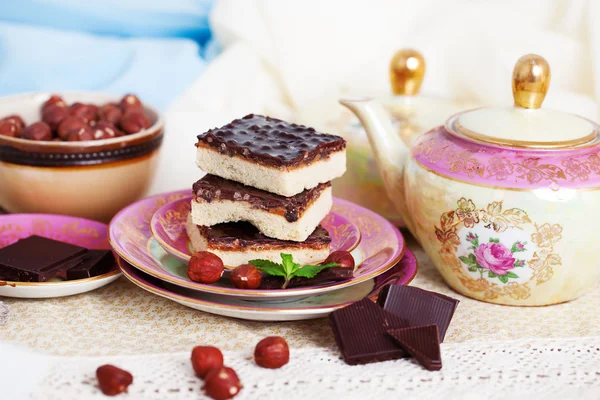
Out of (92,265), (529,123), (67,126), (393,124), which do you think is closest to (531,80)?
(529,123)

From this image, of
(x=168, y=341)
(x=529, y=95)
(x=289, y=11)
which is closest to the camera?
(x=168, y=341)

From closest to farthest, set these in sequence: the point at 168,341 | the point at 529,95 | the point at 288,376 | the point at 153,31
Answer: the point at 288,376, the point at 168,341, the point at 529,95, the point at 153,31

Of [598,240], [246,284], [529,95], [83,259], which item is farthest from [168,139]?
[598,240]

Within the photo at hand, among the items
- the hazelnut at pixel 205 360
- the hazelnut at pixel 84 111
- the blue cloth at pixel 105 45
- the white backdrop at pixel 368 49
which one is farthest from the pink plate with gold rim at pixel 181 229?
the blue cloth at pixel 105 45

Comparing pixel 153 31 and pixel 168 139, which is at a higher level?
pixel 153 31

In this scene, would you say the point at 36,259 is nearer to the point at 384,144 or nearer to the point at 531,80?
the point at 384,144

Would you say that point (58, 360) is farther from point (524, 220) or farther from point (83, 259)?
point (524, 220)

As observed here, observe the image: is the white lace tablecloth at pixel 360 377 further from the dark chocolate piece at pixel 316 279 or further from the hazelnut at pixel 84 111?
the hazelnut at pixel 84 111
